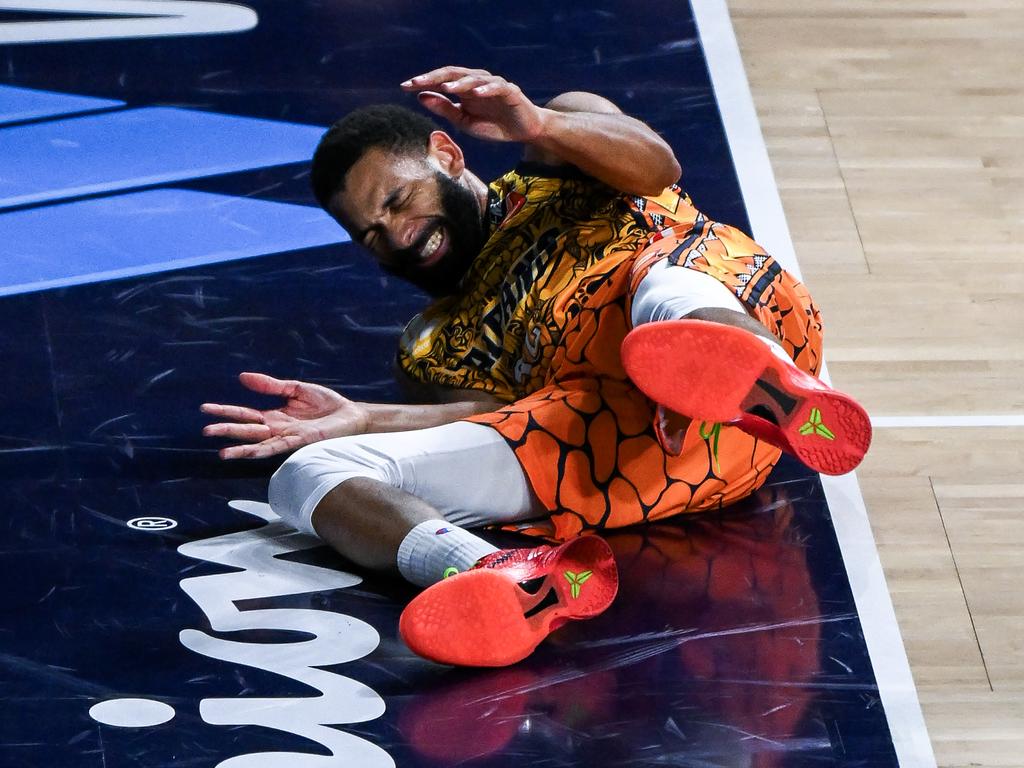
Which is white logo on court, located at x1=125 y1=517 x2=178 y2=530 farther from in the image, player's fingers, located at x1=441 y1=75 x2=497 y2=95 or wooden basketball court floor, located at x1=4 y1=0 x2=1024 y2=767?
wooden basketball court floor, located at x1=4 y1=0 x2=1024 y2=767

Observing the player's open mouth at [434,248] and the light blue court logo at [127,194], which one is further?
the light blue court logo at [127,194]

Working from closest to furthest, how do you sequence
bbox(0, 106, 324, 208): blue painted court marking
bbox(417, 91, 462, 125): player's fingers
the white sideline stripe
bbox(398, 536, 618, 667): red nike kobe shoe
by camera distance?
bbox(398, 536, 618, 667): red nike kobe shoe < bbox(417, 91, 462, 125): player's fingers < the white sideline stripe < bbox(0, 106, 324, 208): blue painted court marking

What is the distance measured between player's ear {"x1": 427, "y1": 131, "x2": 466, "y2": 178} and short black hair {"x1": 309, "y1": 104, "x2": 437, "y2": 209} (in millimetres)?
11

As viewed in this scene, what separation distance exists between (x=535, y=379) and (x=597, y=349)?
5.4 inches

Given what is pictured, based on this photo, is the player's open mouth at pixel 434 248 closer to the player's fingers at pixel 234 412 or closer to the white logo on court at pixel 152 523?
the player's fingers at pixel 234 412

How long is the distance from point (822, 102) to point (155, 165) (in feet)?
4.99

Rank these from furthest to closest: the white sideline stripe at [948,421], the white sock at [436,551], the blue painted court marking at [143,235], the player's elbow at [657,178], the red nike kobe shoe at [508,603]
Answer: the blue painted court marking at [143,235]
the white sideline stripe at [948,421]
the player's elbow at [657,178]
the white sock at [436,551]
the red nike kobe shoe at [508,603]

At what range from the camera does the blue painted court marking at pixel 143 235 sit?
131 inches

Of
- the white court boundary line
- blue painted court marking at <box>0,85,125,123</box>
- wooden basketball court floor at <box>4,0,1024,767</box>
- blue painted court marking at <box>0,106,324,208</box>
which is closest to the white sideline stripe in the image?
wooden basketball court floor at <box>4,0,1024,767</box>

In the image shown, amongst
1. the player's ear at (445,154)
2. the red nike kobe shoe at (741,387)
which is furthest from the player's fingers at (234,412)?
the red nike kobe shoe at (741,387)

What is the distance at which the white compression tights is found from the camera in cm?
247

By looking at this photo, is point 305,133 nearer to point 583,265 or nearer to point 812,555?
point 583,265

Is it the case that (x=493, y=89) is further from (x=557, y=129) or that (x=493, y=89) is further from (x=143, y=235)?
(x=143, y=235)

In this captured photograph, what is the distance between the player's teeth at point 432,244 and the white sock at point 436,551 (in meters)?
0.56
